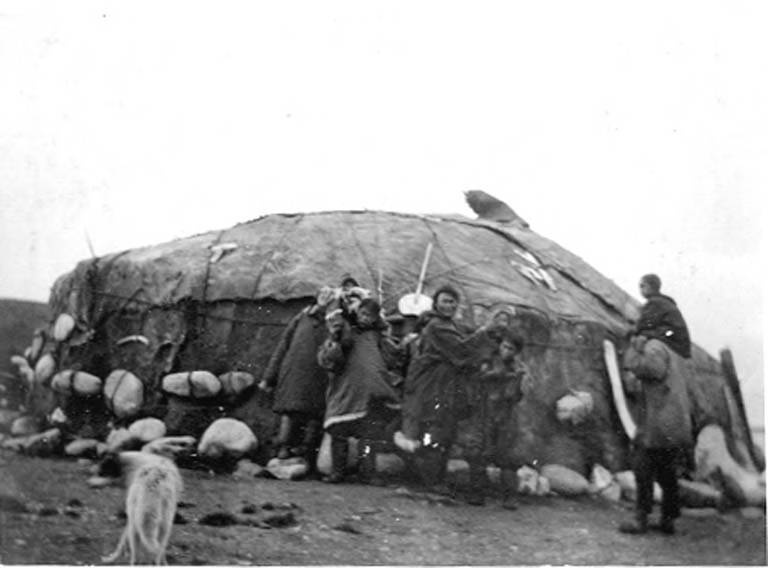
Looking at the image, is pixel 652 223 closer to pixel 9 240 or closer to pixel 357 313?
pixel 357 313

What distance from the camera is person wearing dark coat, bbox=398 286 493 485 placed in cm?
602

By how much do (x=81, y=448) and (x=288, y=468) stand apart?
118 centimetres

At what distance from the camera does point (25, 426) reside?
242 inches

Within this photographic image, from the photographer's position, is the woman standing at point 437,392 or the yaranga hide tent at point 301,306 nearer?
the woman standing at point 437,392

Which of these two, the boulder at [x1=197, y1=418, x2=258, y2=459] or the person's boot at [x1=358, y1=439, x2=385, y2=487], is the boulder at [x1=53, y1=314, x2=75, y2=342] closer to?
the boulder at [x1=197, y1=418, x2=258, y2=459]

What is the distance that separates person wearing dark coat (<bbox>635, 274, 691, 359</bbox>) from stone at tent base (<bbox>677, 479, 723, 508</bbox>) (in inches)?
29.2

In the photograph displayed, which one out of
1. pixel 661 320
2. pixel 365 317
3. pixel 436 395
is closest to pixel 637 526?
pixel 661 320

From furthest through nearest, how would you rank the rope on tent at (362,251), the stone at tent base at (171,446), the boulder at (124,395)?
the rope on tent at (362,251)
the boulder at (124,395)
the stone at tent base at (171,446)

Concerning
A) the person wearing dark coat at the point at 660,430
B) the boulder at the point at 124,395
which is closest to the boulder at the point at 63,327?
A: the boulder at the point at 124,395

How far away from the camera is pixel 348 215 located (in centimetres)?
663

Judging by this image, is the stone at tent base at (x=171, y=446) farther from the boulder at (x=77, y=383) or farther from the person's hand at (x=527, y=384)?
the person's hand at (x=527, y=384)

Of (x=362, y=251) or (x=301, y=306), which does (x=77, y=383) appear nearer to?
(x=301, y=306)

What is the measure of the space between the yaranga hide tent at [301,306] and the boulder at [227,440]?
67mm

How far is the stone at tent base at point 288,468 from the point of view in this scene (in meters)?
5.96
